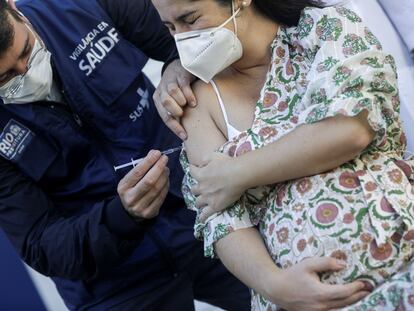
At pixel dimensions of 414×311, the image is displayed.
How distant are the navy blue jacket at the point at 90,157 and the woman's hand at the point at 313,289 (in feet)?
2.02

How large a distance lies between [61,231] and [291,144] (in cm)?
89

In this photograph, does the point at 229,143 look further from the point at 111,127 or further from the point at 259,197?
the point at 111,127

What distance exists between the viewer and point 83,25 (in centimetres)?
201

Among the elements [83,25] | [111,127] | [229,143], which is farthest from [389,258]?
[83,25]

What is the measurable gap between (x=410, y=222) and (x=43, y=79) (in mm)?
1146

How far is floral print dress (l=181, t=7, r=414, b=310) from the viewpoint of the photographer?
4.30 ft

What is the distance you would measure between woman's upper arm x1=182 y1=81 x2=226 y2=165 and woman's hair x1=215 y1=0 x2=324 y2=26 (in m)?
0.24

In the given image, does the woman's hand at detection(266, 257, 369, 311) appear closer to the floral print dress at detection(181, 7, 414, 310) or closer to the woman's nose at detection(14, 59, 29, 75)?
the floral print dress at detection(181, 7, 414, 310)

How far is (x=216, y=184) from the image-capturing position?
1.46m

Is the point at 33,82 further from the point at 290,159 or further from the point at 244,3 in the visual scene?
the point at 290,159

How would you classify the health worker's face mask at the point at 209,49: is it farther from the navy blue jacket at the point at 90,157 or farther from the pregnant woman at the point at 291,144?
the navy blue jacket at the point at 90,157

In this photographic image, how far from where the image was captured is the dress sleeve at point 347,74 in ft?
4.29

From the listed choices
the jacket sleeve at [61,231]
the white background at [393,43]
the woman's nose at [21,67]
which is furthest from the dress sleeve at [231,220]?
the woman's nose at [21,67]

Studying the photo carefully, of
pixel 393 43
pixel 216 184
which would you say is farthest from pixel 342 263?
pixel 393 43
